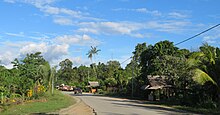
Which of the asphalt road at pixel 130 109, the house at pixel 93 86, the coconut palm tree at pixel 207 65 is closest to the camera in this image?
the asphalt road at pixel 130 109

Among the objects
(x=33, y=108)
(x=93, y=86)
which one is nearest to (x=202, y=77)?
(x=33, y=108)

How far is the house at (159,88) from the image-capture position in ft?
143

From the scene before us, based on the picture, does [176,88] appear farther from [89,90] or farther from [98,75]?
[98,75]

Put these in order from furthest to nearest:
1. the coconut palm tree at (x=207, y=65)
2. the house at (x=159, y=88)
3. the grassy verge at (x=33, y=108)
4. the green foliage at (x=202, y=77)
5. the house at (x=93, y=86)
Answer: the house at (x=93, y=86) → the house at (x=159, y=88) → the coconut palm tree at (x=207, y=65) → the green foliage at (x=202, y=77) → the grassy verge at (x=33, y=108)

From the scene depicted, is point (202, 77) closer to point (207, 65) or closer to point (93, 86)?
point (207, 65)

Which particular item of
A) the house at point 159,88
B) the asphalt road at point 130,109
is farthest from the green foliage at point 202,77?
the house at point 159,88

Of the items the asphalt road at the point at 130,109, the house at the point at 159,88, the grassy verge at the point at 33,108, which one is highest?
the house at the point at 159,88

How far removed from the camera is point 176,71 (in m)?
39.6

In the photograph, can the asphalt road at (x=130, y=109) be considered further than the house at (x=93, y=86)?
No

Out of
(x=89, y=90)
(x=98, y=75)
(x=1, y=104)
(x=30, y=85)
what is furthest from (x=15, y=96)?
(x=98, y=75)

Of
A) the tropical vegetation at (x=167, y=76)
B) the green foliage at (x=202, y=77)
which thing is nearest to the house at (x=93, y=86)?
the tropical vegetation at (x=167, y=76)

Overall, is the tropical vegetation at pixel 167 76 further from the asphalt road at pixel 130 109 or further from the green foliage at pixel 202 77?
the asphalt road at pixel 130 109

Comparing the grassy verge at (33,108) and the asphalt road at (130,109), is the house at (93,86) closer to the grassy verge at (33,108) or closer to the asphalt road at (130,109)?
the asphalt road at (130,109)

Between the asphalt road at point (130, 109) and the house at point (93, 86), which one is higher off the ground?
the house at point (93, 86)
